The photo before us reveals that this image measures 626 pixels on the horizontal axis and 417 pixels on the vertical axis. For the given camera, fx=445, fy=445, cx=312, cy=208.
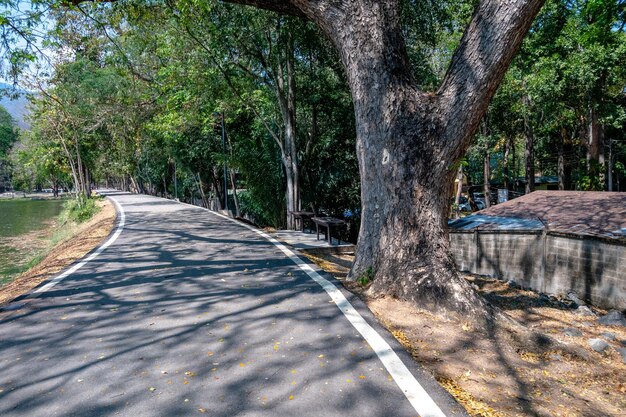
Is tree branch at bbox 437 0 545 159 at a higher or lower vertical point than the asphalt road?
higher

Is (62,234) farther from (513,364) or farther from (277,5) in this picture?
(513,364)

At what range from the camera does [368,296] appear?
19.0ft

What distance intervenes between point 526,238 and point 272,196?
14231mm

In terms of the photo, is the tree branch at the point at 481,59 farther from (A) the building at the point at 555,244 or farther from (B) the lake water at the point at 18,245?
(B) the lake water at the point at 18,245

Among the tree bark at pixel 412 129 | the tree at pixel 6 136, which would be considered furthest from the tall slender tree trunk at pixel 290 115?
the tree at pixel 6 136

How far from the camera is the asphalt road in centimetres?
330

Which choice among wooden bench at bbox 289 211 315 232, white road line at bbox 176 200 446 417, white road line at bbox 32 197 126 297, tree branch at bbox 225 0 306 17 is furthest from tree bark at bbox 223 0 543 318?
wooden bench at bbox 289 211 315 232

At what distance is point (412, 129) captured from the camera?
18.4ft

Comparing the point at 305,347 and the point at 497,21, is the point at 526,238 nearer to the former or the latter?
the point at 497,21

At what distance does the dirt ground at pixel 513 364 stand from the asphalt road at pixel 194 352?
30 centimetres

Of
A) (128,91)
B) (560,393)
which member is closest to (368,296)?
(560,393)

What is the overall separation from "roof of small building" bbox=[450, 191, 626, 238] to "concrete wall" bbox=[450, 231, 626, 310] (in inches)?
28.2

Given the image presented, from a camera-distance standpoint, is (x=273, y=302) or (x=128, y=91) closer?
(x=273, y=302)

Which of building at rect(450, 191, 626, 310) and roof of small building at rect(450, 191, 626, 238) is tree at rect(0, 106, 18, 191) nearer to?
roof of small building at rect(450, 191, 626, 238)
